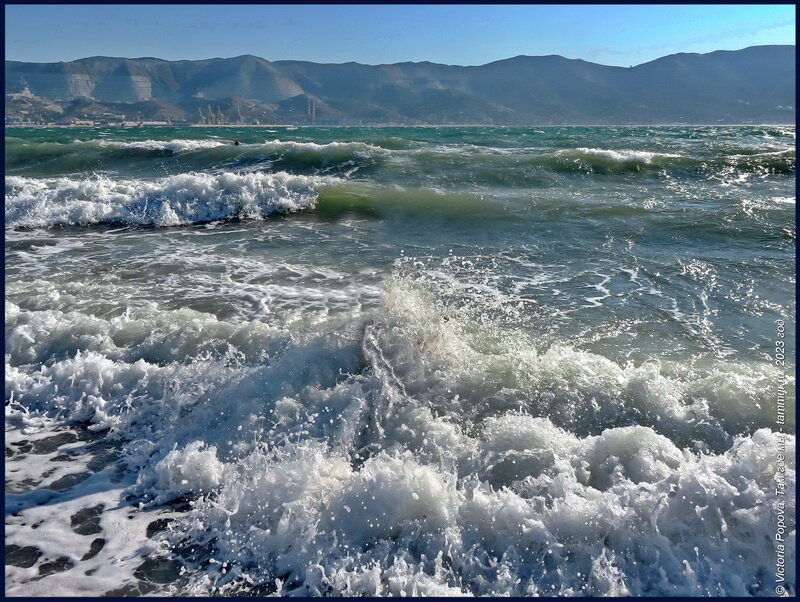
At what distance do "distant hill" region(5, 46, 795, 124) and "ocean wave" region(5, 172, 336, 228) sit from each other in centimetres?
10058

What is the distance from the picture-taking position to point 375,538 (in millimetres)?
3342

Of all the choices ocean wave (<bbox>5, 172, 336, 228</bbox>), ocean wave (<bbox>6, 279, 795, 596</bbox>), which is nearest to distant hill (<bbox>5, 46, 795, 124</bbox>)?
ocean wave (<bbox>5, 172, 336, 228</bbox>)

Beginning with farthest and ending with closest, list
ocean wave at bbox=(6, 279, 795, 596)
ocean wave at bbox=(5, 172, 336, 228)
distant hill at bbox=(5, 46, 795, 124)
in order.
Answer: distant hill at bbox=(5, 46, 795, 124) < ocean wave at bbox=(5, 172, 336, 228) < ocean wave at bbox=(6, 279, 795, 596)

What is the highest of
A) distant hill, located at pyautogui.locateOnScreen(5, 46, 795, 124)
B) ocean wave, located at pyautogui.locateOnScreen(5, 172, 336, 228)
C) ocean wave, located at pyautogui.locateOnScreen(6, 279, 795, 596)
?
distant hill, located at pyautogui.locateOnScreen(5, 46, 795, 124)

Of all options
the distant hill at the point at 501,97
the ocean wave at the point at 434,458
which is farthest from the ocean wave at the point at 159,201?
the distant hill at the point at 501,97

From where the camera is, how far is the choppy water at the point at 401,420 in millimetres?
3229

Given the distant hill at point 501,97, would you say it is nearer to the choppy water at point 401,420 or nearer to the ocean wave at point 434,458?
the choppy water at point 401,420

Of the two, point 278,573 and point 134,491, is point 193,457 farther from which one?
point 278,573

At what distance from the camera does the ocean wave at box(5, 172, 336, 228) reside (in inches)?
508

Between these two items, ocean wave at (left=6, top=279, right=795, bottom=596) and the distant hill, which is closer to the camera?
ocean wave at (left=6, top=279, right=795, bottom=596)

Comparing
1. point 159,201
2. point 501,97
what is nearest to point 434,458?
point 159,201

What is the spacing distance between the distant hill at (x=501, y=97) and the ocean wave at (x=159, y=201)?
100585 mm

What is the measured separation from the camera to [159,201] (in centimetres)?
1383

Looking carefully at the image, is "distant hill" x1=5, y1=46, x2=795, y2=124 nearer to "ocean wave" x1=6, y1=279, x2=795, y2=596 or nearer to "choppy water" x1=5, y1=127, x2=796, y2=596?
"choppy water" x1=5, y1=127, x2=796, y2=596
